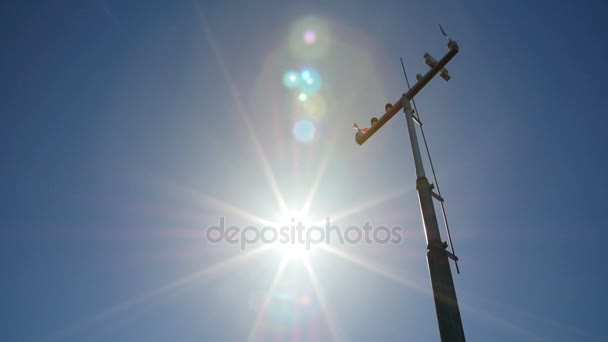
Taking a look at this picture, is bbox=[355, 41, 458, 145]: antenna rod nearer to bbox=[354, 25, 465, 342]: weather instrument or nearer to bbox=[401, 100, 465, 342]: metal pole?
bbox=[354, 25, 465, 342]: weather instrument

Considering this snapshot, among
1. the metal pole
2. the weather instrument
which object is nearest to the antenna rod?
the weather instrument

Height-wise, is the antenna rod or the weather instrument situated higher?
the antenna rod

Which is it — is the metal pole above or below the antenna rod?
below

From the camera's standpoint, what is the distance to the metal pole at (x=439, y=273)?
5.08 m

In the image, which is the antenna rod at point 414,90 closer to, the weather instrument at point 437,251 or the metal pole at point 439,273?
the weather instrument at point 437,251

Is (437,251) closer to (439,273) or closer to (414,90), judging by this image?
(439,273)

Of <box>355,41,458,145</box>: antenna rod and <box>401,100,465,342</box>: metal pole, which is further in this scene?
<box>355,41,458,145</box>: antenna rod

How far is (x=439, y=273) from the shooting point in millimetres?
5594

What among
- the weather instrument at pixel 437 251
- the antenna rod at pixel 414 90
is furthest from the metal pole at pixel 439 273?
the antenna rod at pixel 414 90

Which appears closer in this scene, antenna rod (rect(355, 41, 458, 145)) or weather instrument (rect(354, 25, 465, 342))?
weather instrument (rect(354, 25, 465, 342))

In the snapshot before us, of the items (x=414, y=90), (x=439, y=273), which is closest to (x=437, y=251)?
(x=439, y=273)

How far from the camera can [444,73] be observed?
8.62 m

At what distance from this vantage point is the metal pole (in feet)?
16.7

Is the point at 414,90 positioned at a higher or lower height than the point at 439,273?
higher
